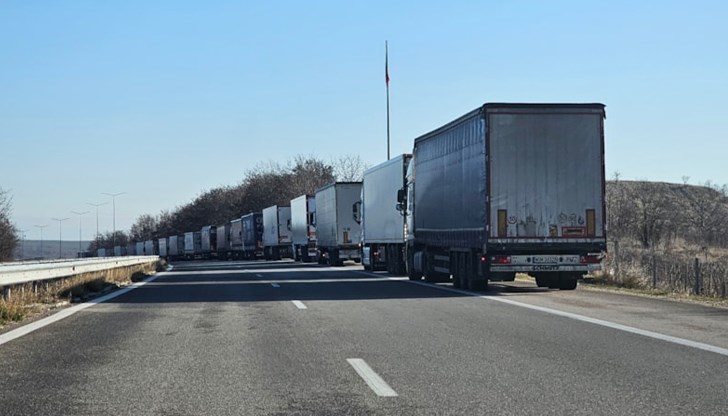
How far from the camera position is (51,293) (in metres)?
20.4

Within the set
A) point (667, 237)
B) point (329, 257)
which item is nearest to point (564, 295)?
point (329, 257)

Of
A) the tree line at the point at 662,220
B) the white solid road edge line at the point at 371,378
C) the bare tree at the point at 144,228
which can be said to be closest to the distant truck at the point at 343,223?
the tree line at the point at 662,220

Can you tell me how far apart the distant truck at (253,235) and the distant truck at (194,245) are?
67.5 feet

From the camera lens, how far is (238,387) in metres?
8.16

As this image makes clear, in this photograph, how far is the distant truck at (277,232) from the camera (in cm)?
6388

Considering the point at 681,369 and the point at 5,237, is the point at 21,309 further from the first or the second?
the point at 5,237

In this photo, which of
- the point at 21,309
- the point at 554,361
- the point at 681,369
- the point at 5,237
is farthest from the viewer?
the point at 5,237

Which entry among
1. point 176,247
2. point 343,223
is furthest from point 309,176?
point 343,223

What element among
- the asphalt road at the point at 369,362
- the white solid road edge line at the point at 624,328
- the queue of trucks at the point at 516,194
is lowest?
the white solid road edge line at the point at 624,328

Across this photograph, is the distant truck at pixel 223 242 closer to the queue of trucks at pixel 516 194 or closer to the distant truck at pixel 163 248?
the distant truck at pixel 163 248

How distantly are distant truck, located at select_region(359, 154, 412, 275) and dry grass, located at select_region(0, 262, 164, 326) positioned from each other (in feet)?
30.9

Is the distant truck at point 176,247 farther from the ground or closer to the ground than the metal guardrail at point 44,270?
closer to the ground

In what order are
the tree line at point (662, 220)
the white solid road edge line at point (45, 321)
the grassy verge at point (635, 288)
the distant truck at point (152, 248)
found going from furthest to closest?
the distant truck at point (152, 248) → the tree line at point (662, 220) → the grassy verge at point (635, 288) → the white solid road edge line at point (45, 321)

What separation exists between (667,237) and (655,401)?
187 feet
